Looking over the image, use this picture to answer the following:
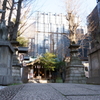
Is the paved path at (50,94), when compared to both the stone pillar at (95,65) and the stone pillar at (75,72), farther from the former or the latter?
the stone pillar at (75,72)

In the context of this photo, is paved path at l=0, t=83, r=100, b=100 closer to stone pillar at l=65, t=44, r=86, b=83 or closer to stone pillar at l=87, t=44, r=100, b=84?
stone pillar at l=87, t=44, r=100, b=84

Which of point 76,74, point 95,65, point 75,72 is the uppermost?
point 95,65

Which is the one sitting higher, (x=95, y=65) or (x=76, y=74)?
(x=95, y=65)

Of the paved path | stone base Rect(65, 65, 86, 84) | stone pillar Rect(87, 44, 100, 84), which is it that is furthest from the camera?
stone base Rect(65, 65, 86, 84)

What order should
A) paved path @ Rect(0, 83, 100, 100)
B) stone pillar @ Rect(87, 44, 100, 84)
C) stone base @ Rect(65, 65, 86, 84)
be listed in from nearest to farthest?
paved path @ Rect(0, 83, 100, 100) → stone pillar @ Rect(87, 44, 100, 84) → stone base @ Rect(65, 65, 86, 84)

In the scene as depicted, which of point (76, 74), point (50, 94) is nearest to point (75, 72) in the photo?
point (76, 74)

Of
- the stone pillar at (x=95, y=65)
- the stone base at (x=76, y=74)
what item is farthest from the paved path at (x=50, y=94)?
the stone base at (x=76, y=74)

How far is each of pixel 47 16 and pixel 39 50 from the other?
7.80 metres

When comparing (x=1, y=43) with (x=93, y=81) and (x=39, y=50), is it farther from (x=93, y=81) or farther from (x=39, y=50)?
(x=39, y=50)

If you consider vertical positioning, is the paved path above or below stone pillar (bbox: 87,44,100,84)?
below

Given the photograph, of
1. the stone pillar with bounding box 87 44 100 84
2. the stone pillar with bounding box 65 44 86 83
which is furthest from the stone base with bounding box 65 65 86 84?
the stone pillar with bounding box 87 44 100 84

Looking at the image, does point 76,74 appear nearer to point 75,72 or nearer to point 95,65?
point 75,72

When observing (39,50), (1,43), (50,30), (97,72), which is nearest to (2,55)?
(1,43)

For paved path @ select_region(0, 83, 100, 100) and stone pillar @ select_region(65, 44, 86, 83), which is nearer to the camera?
paved path @ select_region(0, 83, 100, 100)
